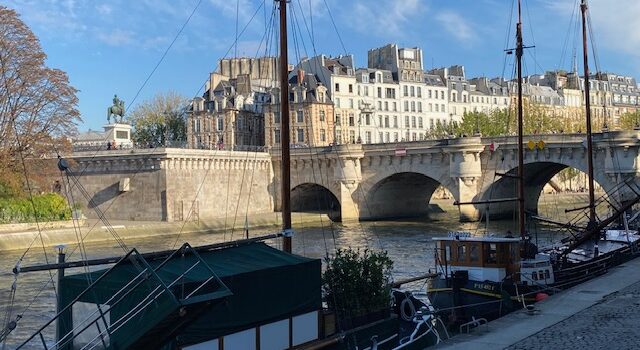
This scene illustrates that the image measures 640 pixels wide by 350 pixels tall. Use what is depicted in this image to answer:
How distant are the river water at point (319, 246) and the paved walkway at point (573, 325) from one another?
9.00m

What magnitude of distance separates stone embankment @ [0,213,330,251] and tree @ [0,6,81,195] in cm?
404

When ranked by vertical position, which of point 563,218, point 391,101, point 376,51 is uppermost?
point 376,51

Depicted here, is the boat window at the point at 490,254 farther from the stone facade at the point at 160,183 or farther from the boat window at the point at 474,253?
the stone facade at the point at 160,183

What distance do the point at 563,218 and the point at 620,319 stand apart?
166 ft

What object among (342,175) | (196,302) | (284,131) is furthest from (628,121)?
(196,302)

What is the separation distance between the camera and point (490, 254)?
2073 centimetres

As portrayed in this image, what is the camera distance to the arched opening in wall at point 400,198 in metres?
64.9

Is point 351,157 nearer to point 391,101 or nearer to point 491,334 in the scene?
point 391,101

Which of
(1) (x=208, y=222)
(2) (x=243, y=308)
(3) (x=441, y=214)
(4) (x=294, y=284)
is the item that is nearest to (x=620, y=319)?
(4) (x=294, y=284)

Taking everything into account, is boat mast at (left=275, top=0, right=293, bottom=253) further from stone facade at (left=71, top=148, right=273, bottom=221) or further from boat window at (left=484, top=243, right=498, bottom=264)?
stone facade at (left=71, top=148, right=273, bottom=221)

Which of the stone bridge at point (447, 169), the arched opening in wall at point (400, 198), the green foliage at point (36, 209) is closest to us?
the green foliage at point (36, 209)

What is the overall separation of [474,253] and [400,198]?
160 feet

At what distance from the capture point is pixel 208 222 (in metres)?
57.3

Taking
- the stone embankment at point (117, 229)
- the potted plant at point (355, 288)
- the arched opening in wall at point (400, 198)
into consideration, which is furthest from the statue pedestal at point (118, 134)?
the potted plant at point (355, 288)
